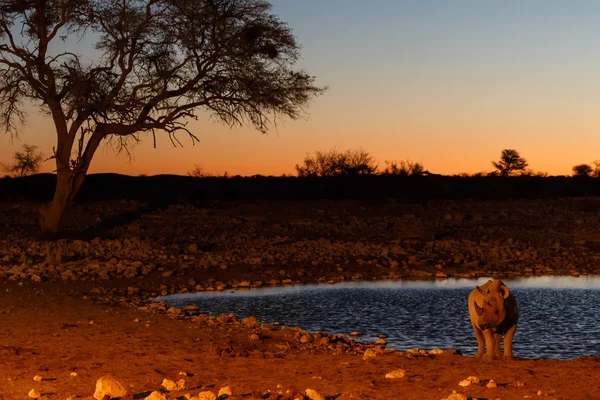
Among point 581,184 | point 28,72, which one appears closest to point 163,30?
point 28,72

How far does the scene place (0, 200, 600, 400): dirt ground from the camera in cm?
647

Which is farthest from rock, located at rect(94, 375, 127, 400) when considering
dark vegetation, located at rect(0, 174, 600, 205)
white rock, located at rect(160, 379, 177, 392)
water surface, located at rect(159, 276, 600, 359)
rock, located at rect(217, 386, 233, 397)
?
dark vegetation, located at rect(0, 174, 600, 205)

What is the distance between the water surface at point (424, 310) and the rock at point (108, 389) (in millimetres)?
4100

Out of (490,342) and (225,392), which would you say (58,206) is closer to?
(490,342)

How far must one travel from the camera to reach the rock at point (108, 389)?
6141mm

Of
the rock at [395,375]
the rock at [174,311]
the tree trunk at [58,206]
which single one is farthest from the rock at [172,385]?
the tree trunk at [58,206]

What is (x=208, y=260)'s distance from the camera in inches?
698

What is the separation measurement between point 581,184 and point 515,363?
44.5m

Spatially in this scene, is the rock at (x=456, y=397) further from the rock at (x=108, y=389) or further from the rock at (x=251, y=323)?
the rock at (x=251, y=323)

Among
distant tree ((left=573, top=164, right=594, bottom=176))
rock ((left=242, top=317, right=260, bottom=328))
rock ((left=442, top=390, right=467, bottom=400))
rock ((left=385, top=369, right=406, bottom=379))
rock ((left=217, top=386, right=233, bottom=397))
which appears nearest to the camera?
rock ((left=442, top=390, right=467, bottom=400))

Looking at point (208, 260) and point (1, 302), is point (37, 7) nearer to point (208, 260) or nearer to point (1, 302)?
point (208, 260)

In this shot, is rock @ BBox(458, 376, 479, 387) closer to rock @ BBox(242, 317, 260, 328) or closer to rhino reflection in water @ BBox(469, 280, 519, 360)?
rhino reflection in water @ BBox(469, 280, 519, 360)

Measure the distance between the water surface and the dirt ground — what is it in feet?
2.59

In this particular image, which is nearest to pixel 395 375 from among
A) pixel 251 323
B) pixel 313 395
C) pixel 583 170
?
pixel 313 395
